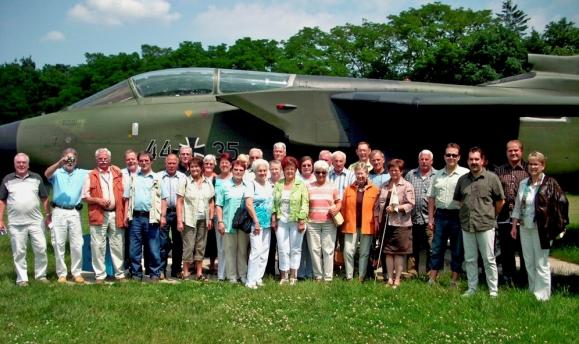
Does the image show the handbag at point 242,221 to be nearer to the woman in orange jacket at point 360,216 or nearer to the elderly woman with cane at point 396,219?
the woman in orange jacket at point 360,216

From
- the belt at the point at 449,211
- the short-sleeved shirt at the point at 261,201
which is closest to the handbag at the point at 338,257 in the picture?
the short-sleeved shirt at the point at 261,201

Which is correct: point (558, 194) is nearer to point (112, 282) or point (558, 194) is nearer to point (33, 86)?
point (112, 282)

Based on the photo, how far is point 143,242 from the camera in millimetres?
7777

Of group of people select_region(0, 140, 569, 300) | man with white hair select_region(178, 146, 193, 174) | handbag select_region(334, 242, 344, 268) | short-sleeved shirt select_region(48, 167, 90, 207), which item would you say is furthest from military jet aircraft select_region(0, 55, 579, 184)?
short-sleeved shirt select_region(48, 167, 90, 207)

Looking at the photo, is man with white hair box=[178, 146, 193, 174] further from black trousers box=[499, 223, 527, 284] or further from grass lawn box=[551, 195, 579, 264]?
grass lawn box=[551, 195, 579, 264]

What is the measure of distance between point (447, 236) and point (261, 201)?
2.45 meters

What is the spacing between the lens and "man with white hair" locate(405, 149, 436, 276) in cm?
767

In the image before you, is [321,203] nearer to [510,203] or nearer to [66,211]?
[510,203]

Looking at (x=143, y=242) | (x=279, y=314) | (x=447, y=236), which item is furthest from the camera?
(x=143, y=242)

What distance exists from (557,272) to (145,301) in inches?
241

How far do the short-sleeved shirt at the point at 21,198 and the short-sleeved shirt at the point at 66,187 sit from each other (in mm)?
243

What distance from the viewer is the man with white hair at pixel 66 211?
739cm

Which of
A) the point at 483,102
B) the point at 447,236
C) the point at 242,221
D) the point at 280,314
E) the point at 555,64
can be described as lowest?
the point at 280,314

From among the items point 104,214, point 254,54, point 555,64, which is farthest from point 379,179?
point 254,54
